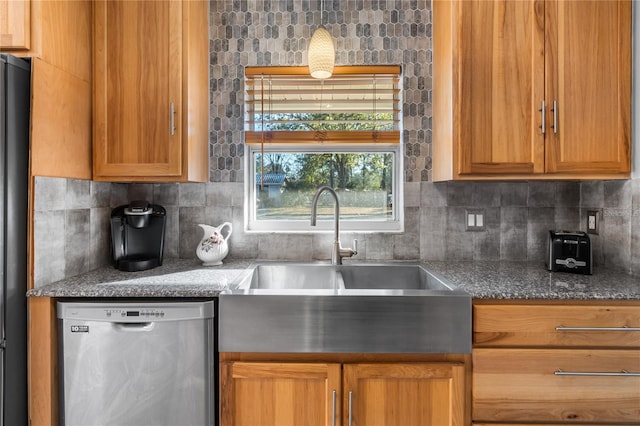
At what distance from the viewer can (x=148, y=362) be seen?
147 centimetres

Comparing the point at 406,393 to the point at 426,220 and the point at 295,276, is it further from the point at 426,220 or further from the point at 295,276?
the point at 426,220

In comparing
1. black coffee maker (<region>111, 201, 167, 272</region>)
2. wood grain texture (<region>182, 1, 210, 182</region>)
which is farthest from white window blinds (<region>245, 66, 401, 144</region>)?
black coffee maker (<region>111, 201, 167, 272</region>)

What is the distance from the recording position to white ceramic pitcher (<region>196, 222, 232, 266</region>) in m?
1.96

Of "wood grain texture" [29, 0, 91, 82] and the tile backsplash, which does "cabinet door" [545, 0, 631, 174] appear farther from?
"wood grain texture" [29, 0, 91, 82]

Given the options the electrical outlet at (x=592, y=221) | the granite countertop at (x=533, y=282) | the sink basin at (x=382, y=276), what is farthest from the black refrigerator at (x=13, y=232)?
the electrical outlet at (x=592, y=221)

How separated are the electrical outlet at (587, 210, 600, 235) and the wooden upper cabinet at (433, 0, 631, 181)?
1.07 feet

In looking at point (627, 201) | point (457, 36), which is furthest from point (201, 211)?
point (627, 201)

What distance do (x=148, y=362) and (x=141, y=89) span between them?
1.20m

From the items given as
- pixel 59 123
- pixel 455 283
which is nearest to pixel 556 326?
pixel 455 283

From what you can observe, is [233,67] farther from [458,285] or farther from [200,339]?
[458,285]

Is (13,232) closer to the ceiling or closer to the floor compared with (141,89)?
closer to the floor

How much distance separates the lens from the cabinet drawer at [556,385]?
1421mm

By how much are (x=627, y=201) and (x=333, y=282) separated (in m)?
1.41

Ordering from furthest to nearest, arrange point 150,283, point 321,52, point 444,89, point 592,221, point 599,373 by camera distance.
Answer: point 592,221 → point 444,89 → point 321,52 → point 150,283 → point 599,373
